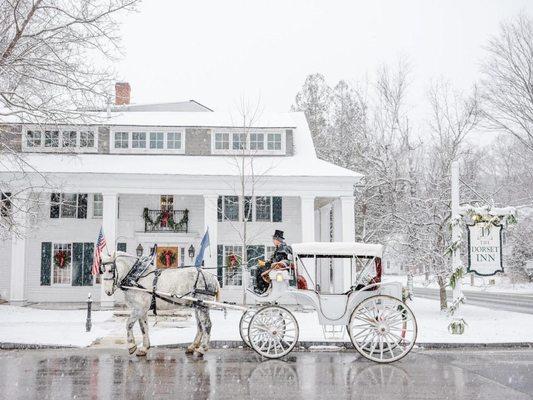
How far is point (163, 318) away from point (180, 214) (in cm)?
717

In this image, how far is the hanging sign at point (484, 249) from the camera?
12562 mm

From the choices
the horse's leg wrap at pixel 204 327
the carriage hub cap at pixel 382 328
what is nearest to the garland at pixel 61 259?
the horse's leg wrap at pixel 204 327

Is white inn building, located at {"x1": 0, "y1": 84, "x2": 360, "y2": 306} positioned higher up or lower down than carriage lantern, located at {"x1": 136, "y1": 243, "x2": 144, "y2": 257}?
higher up

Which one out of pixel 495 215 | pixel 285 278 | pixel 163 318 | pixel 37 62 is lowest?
pixel 163 318

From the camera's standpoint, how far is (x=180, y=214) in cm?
2233

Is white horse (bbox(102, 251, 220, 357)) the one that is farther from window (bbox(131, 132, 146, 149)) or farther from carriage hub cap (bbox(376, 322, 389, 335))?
window (bbox(131, 132, 146, 149))

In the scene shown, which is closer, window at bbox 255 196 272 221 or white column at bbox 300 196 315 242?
white column at bbox 300 196 315 242

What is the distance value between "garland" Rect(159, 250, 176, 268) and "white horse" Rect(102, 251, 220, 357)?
39.5 ft

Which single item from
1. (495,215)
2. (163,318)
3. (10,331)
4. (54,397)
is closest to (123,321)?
(163,318)

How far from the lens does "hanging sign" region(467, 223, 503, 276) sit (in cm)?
1256

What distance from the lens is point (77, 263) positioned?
21.8m

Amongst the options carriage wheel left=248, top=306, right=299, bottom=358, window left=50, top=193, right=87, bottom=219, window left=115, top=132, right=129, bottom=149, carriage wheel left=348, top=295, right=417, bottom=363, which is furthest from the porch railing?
carriage wheel left=348, top=295, right=417, bottom=363

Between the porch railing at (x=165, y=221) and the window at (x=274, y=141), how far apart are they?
4553 mm

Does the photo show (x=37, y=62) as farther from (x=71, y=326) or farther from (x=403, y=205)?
(x=403, y=205)
